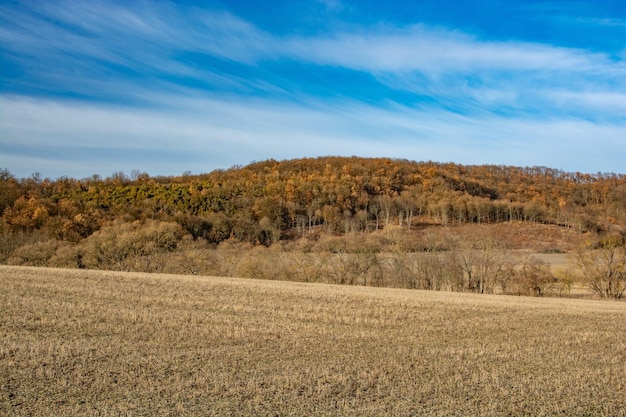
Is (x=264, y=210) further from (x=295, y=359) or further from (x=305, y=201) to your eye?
(x=295, y=359)

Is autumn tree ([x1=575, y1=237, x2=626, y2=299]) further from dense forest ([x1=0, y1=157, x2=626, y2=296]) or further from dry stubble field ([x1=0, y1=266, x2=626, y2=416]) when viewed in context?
dry stubble field ([x1=0, y1=266, x2=626, y2=416])

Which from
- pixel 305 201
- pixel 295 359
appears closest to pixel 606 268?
pixel 295 359

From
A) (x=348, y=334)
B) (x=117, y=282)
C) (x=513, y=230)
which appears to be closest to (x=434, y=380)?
(x=348, y=334)

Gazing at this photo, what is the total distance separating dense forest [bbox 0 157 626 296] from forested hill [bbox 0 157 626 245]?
1.25ft

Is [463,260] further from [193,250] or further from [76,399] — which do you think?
[76,399]

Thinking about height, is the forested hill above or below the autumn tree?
above

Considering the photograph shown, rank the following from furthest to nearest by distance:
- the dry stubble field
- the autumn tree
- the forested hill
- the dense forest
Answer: the forested hill → the dense forest → the autumn tree → the dry stubble field

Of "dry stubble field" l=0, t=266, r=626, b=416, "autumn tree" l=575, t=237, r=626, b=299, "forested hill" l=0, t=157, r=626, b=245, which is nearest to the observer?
"dry stubble field" l=0, t=266, r=626, b=416

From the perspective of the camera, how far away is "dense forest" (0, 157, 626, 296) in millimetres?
69250

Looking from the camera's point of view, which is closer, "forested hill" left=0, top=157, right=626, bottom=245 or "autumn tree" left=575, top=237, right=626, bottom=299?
"autumn tree" left=575, top=237, right=626, bottom=299

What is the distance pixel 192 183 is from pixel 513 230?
100197 mm

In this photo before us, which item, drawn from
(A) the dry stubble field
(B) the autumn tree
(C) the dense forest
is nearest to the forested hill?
(C) the dense forest

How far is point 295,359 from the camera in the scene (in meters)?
15.6

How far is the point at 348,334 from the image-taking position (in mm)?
20250
